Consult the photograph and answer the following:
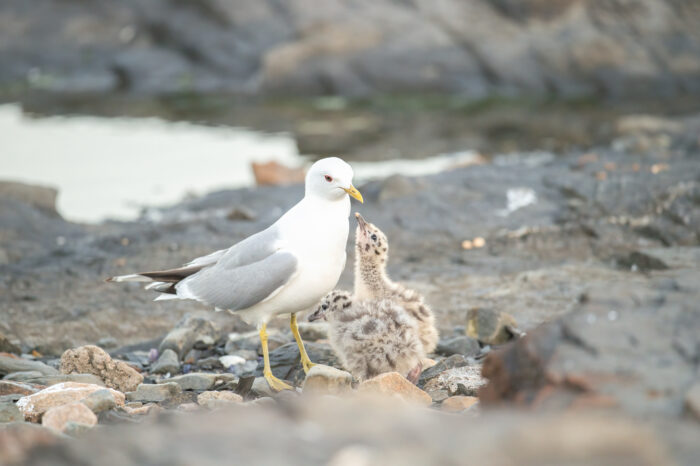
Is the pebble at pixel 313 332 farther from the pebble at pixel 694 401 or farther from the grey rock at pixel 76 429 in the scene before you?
the pebble at pixel 694 401

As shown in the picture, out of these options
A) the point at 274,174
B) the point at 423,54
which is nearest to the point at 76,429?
the point at 274,174

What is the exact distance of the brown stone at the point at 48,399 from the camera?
15.8 ft

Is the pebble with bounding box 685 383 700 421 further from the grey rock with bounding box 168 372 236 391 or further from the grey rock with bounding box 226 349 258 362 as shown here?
the grey rock with bounding box 226 349 258 362

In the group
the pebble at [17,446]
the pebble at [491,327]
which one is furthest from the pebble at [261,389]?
the pebble at [17,446]

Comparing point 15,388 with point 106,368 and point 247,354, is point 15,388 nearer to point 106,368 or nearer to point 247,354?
point 106,368

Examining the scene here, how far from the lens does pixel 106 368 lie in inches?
224

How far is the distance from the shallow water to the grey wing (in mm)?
5939

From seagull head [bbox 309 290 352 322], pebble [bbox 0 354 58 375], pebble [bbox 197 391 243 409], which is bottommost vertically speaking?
pebble [bbox 0 354 58 375]

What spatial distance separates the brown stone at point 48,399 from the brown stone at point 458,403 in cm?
183

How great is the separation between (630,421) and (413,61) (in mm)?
21042

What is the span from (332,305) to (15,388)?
204cm

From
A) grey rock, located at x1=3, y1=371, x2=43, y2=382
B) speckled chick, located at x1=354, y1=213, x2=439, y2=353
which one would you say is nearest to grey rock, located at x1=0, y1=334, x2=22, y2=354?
grey rock, located at x1=3, y1=371, x2=43, y2=382

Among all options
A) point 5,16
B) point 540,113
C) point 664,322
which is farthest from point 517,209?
point 5,16

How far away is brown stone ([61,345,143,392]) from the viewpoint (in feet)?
18.7
